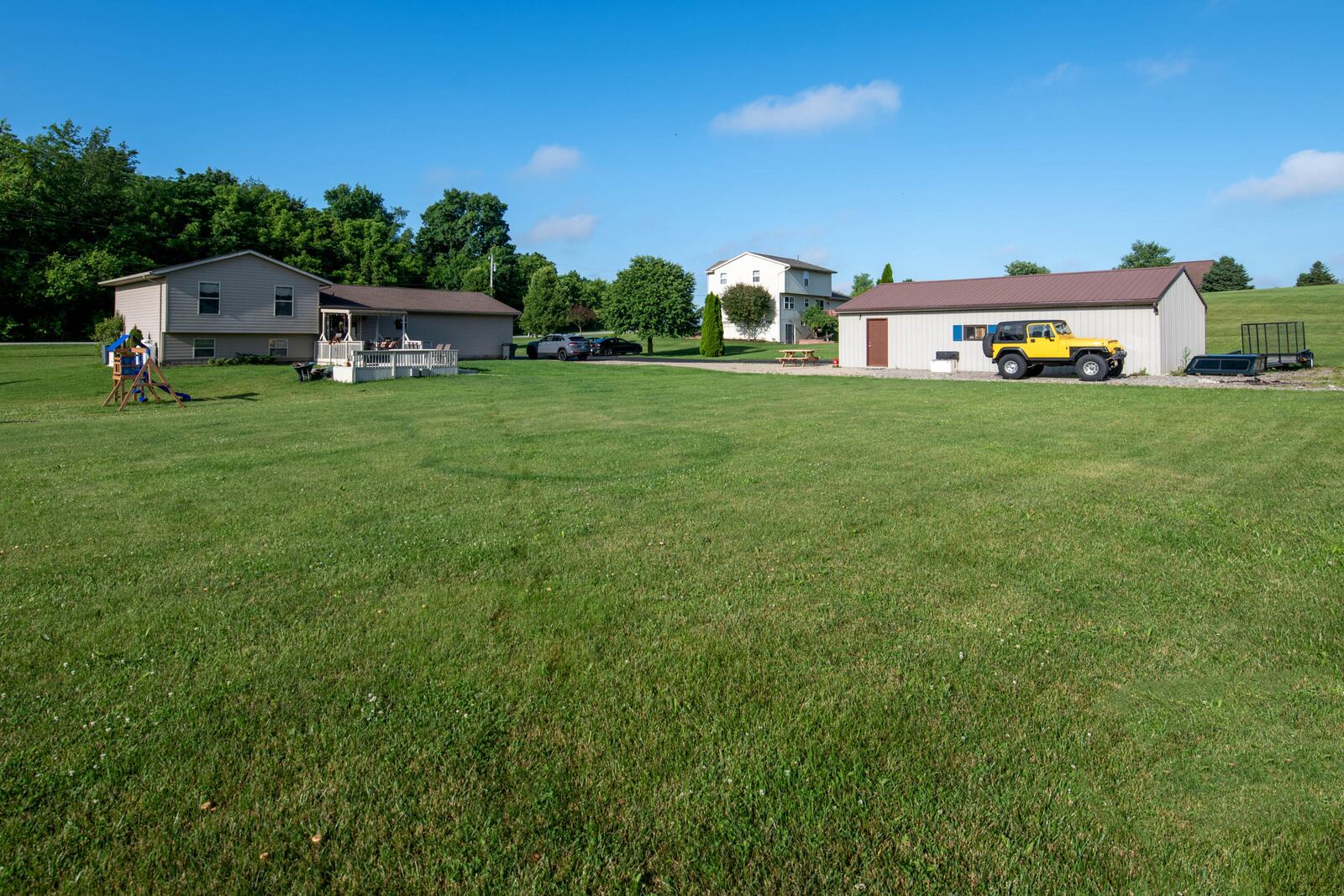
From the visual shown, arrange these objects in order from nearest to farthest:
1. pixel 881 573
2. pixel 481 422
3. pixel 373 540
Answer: pixel 881 573
pixel 373 540
pixel 481 422

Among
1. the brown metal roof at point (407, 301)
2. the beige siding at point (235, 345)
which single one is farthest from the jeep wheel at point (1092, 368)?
the beige siding at point (235, 345)

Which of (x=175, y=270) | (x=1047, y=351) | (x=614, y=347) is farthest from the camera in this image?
(x=614, y=347)

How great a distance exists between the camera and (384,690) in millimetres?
4066

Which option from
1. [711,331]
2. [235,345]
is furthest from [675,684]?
[711,331]

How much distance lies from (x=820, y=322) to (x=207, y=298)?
4548 centimetres

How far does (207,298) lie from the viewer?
34.8 meters

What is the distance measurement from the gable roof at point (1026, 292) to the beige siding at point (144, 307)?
1132 inches

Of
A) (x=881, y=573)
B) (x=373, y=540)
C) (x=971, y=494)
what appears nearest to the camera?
(x=881, y=573)

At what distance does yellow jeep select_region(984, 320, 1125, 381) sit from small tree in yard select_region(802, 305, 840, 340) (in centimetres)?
A: 3873

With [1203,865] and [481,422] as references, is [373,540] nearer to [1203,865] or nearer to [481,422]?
A: [1203,865]

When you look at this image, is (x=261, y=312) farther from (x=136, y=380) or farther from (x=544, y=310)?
(x=544, y=310)

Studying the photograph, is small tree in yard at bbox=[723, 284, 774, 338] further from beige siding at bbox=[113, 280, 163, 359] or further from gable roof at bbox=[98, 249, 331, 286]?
beige siding at bbox=[113, 280, 163, 359]

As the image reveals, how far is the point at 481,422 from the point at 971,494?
32.1 feet

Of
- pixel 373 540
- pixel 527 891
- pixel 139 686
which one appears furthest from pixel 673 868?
pixel 373 540
